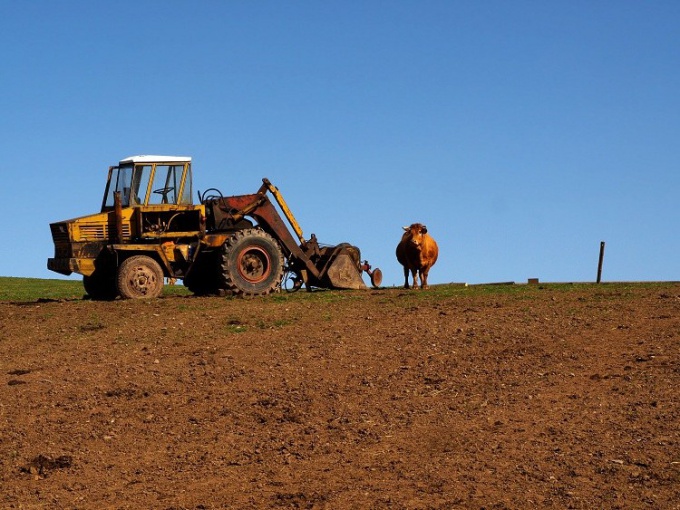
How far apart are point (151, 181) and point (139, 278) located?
2508 mm

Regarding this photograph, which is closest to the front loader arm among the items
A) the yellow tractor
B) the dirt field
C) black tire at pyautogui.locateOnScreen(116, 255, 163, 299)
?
the yellow tractor

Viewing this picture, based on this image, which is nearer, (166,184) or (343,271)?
(166,184)

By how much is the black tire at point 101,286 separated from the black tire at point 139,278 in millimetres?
1361

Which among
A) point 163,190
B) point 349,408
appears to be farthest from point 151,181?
point 349,408

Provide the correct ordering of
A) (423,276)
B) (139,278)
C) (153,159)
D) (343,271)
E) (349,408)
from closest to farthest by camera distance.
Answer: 1. (349,408)
2. (139,278)
3. (153,159)
4. (343,271)
5. (423,276)

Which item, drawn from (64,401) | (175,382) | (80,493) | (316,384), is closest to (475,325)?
(316,384)

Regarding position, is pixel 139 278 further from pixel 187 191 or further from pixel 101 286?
pixel 187 191

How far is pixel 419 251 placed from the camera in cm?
2861

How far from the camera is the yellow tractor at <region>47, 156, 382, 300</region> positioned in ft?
81.8

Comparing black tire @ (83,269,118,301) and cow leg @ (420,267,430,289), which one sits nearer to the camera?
black tire @ (83,269,118,301)

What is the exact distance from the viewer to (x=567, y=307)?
20.9 metres

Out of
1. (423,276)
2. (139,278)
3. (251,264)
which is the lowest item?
(139,278)

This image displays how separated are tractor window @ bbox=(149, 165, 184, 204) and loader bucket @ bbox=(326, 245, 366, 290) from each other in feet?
14.5

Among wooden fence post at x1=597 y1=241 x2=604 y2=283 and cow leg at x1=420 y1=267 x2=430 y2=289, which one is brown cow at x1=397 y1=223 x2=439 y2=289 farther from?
wooden fence post at x1=597 y1=241 x2=604 y2=283
